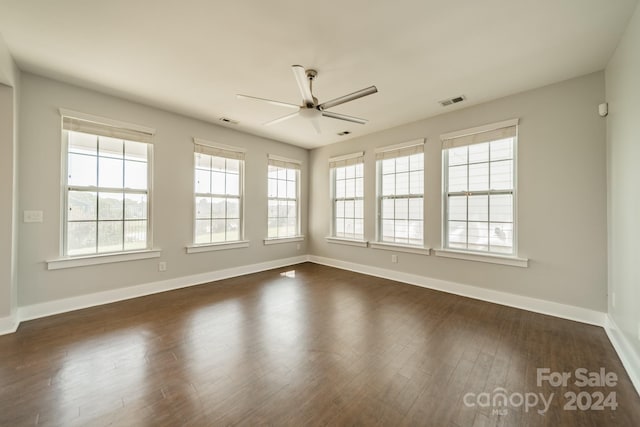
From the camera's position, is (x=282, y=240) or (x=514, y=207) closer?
(x=514, y=207)

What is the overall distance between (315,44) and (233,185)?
3131mm

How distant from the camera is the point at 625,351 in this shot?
2123mm

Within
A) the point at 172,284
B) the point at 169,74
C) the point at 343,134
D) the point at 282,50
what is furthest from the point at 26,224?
the point at 343,134

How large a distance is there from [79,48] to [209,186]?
7.73ft

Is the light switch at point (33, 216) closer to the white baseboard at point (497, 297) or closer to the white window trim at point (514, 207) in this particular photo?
the white baseboard at point (497, 297)

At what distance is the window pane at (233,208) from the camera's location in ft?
15.6

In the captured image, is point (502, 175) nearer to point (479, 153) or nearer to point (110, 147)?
point (479, 153)

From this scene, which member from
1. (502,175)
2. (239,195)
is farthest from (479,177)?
(239,195)

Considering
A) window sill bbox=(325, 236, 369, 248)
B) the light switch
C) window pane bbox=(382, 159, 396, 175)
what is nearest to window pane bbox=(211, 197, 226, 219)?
the light switch

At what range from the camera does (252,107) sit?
3.72 m

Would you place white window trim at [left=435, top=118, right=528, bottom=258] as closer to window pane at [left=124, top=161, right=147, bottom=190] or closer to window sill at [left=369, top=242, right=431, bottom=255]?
window sill at [left=369, top=242, right=431, bottom=255]

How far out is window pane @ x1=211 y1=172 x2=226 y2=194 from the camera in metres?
4.54

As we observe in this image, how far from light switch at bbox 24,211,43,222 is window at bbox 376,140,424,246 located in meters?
4.84

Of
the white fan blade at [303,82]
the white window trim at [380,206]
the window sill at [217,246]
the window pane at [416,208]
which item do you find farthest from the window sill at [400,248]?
the white fan blade at [303,82]
